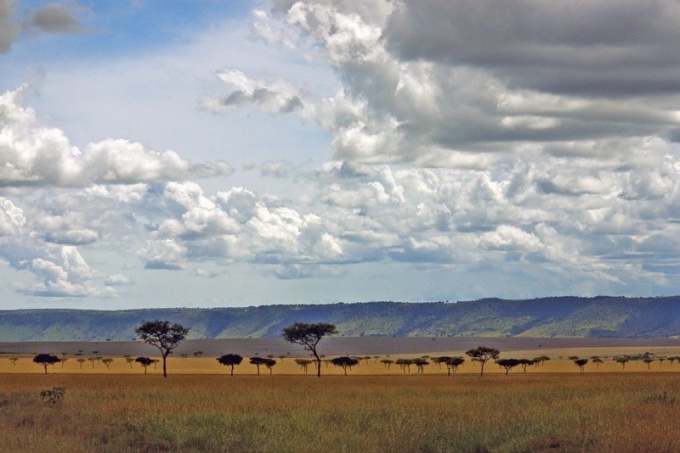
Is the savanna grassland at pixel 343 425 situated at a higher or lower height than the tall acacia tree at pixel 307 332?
lower


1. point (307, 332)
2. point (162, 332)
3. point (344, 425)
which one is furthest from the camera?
point (162, 332)

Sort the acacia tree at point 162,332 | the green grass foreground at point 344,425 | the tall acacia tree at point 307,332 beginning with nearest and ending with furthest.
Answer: the green grass foreground at point 344,425 < the tall acacia tree at point 307,332 < the acacia tree at point 162,332

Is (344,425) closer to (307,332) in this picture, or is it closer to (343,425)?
(343,425)

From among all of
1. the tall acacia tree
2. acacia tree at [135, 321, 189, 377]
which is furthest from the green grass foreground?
acacia tree at [135, 321, 189, 377]

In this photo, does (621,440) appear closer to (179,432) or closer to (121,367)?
(179,432)

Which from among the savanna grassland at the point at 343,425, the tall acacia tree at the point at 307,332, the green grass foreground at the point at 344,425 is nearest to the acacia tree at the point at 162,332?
the tall acacia tree at the point at 307,332

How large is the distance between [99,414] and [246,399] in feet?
42.8

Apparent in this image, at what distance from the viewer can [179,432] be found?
1261 inches

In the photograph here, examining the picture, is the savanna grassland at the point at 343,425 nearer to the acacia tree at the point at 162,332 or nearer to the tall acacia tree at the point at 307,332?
the tall acacia tree at the point at 307,332

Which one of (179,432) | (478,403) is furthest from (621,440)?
(478,403)

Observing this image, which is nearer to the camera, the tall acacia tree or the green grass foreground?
the green grass foreground

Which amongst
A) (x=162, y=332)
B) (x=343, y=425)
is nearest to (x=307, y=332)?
(x=162, y=332)

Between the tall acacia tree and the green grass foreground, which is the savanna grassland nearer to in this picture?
the green grass foreground

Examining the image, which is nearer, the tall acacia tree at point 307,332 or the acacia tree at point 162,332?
the tall acacia tree at point 307,332
